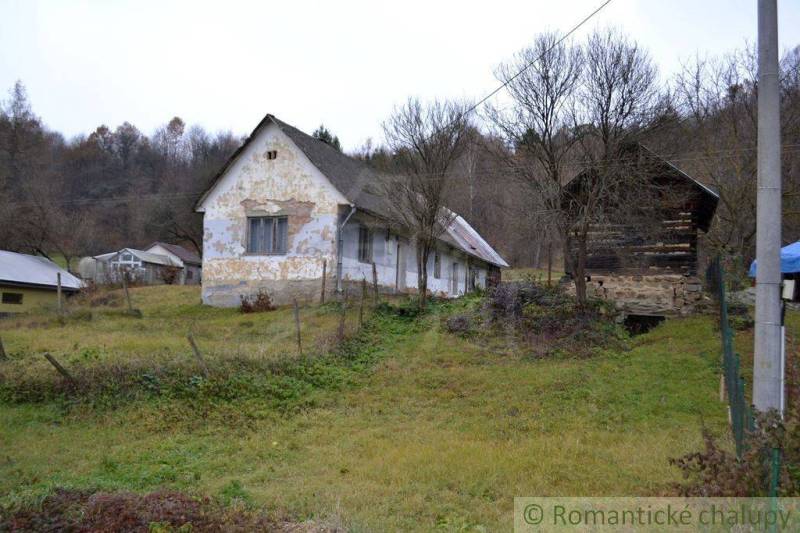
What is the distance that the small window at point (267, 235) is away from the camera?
22.4 m

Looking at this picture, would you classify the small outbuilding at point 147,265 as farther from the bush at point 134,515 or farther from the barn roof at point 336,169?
the bush at point 134,515

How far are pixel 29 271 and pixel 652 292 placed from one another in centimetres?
3019

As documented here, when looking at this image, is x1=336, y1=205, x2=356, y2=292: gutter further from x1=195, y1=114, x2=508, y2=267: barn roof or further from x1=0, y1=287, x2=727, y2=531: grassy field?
x1=0, y1=287, x2=727, y2=531: grassy field

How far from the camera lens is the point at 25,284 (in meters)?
30.3

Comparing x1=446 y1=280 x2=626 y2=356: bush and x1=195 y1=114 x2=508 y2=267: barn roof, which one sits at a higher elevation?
x1=195 y1=114 x2=508 y2=267: barn roof

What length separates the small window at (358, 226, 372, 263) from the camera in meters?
23.0

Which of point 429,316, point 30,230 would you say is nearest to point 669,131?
point 429,316

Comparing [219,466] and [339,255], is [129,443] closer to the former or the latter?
[219,466]

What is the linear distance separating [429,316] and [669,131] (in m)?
8.89

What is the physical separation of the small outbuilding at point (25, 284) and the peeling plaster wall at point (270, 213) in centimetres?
1095

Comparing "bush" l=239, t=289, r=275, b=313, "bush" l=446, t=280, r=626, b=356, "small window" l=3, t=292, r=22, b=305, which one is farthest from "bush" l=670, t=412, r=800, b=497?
"small window" l=3, t=292, r=22, b=305

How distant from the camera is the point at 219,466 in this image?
789cm

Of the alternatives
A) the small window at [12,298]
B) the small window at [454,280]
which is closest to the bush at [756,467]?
the small window at [454,280]

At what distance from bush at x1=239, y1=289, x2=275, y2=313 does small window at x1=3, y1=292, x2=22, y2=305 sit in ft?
51.6
